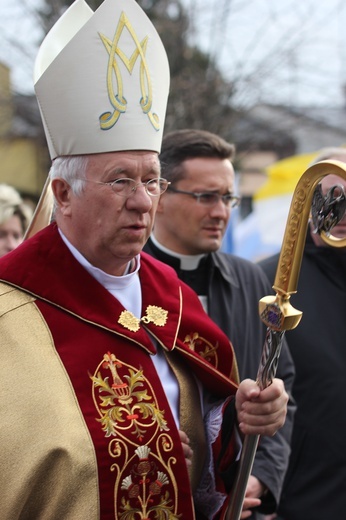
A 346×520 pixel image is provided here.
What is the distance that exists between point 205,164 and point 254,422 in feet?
5.24

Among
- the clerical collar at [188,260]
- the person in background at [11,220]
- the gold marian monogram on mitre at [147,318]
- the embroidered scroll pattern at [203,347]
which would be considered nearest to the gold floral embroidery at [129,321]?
the gold marian monogram on mitre at [147,318]

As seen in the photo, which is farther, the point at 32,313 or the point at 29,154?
the point at 29,154

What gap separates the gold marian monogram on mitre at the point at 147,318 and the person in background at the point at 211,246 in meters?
0.78

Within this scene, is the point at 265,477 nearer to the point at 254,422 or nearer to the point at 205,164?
the point at 254,422

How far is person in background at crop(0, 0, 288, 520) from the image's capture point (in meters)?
2.20

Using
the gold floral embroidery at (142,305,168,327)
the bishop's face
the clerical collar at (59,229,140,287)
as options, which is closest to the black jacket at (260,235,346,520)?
the gold floral embroidery at (142,305,168,327)

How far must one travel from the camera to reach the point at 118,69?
2.56 meters

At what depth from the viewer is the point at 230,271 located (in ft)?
12.0

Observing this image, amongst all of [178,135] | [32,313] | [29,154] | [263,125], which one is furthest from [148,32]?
[29,154]

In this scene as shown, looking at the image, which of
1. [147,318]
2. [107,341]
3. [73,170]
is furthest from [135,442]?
[73,170]

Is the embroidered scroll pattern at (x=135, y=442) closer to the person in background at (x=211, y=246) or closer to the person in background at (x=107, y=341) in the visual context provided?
the person in background at (x=107, y=341)

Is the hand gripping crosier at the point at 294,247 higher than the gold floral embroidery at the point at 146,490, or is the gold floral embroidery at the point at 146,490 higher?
the hand gripping crosier at the point at 294,247

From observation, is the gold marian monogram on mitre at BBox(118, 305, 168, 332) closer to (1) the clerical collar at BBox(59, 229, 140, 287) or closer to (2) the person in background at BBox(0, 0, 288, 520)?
(2) the person in background at BBox(0, 0, 288, 520)

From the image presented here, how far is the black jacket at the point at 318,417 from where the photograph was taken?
3.74m
